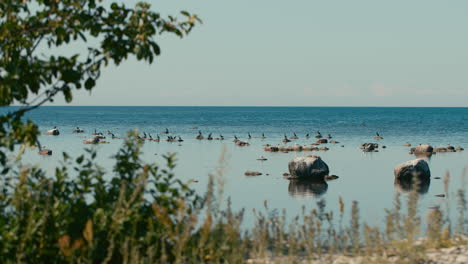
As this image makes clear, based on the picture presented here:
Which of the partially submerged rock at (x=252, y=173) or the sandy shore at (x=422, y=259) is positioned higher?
the sandy shore at (x=422, y=259)

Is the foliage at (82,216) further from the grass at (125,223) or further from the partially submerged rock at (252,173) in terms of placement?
the partially submerged rock at (252,173)

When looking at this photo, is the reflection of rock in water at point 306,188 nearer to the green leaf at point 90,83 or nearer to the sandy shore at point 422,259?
the sandy shore at point 422,259

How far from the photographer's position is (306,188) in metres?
27.1

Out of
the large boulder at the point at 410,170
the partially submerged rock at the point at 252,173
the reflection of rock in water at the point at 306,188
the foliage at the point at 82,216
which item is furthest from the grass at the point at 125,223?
the partially submerged rock at the point at 252,173

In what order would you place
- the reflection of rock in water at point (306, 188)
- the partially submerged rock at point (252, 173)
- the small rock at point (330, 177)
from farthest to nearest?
the partially submerged rock at point (252, 173), the small rock at point (330, 177), the reflection of rock in water at point (306, 188)

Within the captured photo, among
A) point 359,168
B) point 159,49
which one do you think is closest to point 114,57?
point 159,49

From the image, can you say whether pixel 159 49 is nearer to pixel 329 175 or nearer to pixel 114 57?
pixel 114 57

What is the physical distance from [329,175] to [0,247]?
82.6 feet

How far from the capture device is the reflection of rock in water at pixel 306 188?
994 inches

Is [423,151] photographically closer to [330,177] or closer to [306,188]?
[330,177]

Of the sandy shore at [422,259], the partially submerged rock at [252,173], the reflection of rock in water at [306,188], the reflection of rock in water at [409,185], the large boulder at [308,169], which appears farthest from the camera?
the partially submerged rock at [252,173]

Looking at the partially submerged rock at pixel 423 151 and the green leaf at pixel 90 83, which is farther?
the partially submerged rock at pixel 423 151

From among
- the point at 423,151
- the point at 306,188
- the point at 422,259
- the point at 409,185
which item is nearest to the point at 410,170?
the point at 409,185

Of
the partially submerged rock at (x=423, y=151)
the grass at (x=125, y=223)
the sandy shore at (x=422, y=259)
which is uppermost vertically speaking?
the grass at (x=125, y=223)
